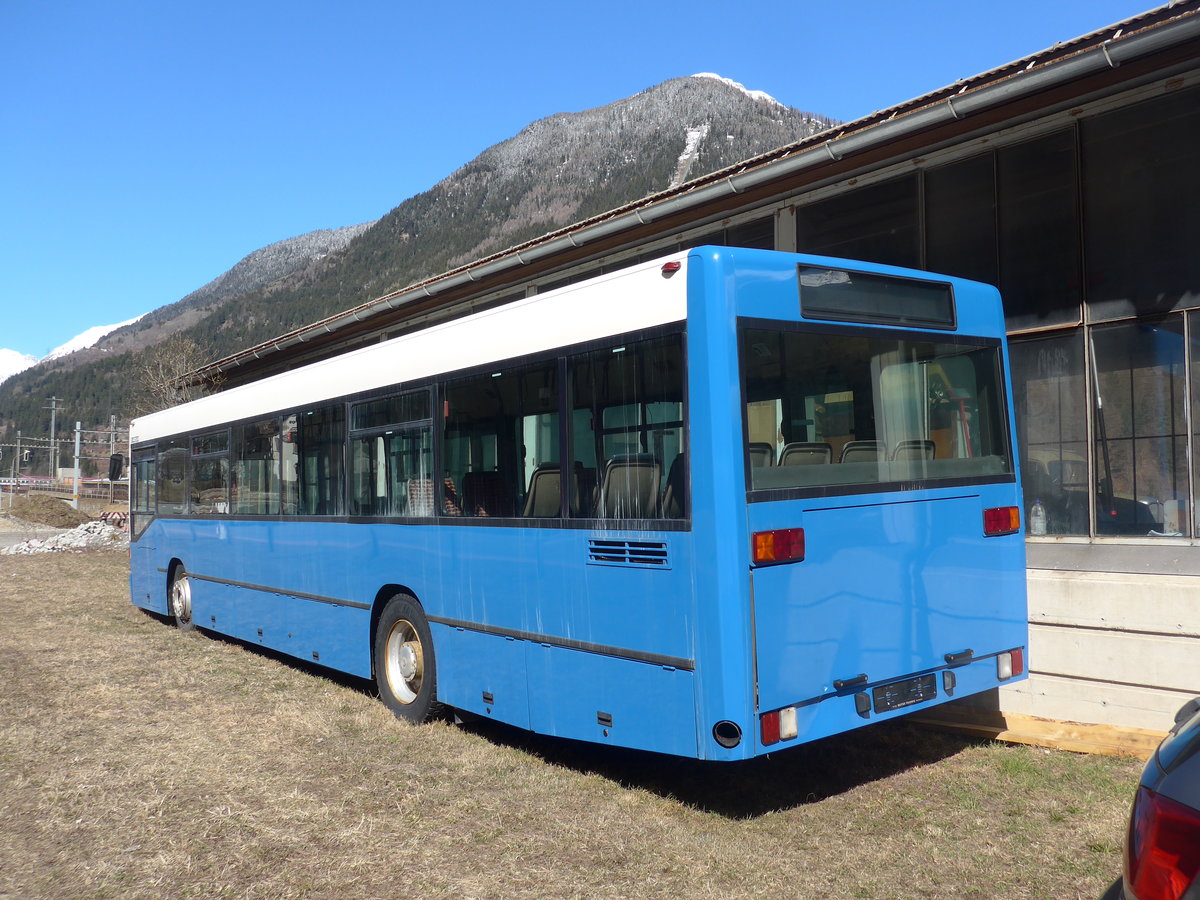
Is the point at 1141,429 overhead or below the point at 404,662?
overhead

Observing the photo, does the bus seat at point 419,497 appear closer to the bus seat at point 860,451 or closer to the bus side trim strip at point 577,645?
the bus side trim strip at point 577,645

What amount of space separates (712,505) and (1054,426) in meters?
3.69

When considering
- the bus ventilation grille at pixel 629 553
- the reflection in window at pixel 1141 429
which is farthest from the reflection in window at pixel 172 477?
the reflection in window at pixel 1141 429

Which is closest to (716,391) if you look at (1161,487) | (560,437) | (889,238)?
(560,437)

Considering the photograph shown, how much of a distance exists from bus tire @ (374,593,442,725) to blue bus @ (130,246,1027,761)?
0.03 metres

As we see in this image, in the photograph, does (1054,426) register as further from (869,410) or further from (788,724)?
(788,724)

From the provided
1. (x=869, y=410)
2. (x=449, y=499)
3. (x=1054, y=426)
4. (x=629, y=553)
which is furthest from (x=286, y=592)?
(x=1054, y=426)

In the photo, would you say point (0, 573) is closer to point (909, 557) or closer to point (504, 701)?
point (504, 701)

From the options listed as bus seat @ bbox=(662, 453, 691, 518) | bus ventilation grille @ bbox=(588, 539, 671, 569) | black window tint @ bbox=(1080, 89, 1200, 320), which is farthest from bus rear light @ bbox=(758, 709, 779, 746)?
black window tint @ bbox=(1080, 89, 1200, 320)

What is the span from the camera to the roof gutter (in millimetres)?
6234

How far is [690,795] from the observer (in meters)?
5.80

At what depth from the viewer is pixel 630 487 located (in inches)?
212

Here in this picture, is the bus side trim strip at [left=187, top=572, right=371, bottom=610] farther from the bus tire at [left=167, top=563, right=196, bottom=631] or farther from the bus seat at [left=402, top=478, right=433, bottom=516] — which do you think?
the bus seat at [left=402, top=478, right=433, bottom=516]

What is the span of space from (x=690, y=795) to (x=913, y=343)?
2798 mm
